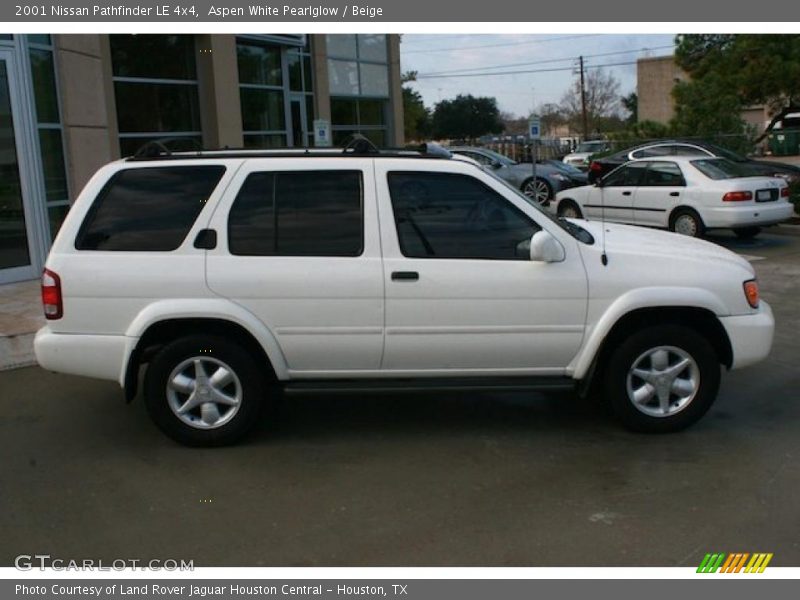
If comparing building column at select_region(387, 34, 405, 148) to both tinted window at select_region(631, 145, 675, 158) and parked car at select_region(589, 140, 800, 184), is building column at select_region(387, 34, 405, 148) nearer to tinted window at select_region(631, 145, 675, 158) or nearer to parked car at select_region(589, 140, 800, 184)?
parked car at select_region(589, 140, 800, 184)

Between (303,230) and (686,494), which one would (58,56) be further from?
(686,494)

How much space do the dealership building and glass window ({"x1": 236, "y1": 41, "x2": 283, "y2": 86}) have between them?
2 cm

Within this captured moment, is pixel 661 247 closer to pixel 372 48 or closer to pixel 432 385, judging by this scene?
pixel 432 385

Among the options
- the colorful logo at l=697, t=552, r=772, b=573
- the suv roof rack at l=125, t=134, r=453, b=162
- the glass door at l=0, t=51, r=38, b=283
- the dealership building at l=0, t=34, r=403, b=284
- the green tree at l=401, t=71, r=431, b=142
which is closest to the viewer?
the colorful logo at l=697, t=552, r=772, b=573

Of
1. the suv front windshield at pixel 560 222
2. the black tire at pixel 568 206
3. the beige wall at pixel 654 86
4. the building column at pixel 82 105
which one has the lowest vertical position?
the black tire at pixel 568 206

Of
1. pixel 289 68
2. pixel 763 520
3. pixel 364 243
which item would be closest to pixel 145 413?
pixel 364 243

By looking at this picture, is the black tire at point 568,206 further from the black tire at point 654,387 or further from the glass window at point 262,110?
the black tire at point 654,387

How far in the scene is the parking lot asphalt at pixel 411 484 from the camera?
12.8 ft

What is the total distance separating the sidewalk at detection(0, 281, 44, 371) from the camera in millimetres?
Answer: 7121

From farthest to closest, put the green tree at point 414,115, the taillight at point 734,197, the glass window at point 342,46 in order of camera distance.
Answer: the green tree at point 414,115 → the glass window at point 342,46 → the taillight at point 734,197

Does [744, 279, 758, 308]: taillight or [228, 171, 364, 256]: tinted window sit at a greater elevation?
[228, 171, 364, 256]: tinted window

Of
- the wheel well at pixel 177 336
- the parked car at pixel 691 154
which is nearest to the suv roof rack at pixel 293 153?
the wheel well at pixel 177 336

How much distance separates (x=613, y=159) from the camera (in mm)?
19938

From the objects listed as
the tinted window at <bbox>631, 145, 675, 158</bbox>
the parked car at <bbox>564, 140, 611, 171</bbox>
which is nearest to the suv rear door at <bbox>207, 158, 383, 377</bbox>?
the tinted window at <bbox>631, 145, 675, 158</bbox>
